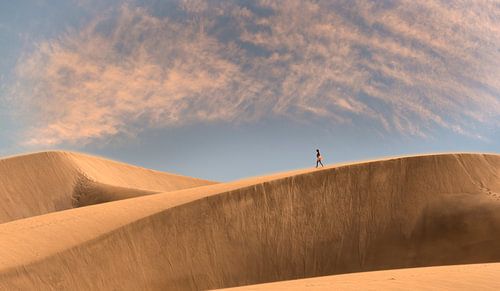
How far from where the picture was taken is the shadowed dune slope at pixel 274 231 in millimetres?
16188

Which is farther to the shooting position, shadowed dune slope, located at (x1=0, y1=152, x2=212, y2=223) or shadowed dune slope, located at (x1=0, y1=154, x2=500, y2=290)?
shadowed dune slope, located at (x1=0, y1=152, x2=212, y2=223)

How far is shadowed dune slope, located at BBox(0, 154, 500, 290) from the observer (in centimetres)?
1619

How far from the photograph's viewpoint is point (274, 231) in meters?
18.9

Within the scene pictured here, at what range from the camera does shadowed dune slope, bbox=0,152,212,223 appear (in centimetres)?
3450

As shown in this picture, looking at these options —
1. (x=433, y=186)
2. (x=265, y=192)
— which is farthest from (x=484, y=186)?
(x=265, y=192)

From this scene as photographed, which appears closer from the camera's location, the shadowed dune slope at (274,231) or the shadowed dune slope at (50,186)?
the shadowed dune slope at (274,231)

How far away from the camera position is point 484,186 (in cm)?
2019

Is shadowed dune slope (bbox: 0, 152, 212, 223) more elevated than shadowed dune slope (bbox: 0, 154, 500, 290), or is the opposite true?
shadowed dune slope (bbox: 0, 152, 212, 223)

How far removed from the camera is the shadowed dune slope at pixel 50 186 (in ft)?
113

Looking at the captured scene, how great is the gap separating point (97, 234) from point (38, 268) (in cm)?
234

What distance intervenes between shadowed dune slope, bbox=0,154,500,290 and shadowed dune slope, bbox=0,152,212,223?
53.0 ft

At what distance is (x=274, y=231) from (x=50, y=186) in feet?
76.4

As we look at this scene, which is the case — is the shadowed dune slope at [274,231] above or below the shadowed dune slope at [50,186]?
below

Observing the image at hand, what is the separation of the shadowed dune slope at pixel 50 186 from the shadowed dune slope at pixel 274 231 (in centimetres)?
1617
